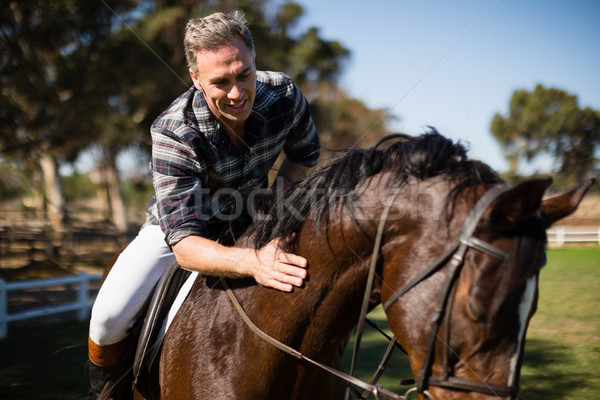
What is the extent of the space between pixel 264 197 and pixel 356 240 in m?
0.67

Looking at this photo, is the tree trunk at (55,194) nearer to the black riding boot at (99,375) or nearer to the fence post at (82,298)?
the fence post at (82,298)

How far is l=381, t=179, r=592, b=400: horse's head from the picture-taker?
1.40m

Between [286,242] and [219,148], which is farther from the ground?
[219,148]

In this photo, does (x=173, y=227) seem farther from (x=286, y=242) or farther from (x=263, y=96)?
(x=263, y=96)

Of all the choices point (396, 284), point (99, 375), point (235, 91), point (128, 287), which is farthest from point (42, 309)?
point (396, 284)

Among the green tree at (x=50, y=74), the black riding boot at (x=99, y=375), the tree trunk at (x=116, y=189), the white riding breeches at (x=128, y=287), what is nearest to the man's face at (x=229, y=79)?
the white riding breeches at (x=128, y=287)

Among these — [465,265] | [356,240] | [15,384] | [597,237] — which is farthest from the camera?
[597,237]

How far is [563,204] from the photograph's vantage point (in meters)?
1.58

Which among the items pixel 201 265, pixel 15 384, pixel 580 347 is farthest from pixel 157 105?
pixel 201 265

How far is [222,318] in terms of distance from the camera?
2.15 meters

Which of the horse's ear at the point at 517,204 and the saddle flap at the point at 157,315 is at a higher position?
the horse's ear at the point at 517,204

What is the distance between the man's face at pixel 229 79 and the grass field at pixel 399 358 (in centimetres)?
224

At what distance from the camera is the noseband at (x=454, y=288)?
1435 millimetres

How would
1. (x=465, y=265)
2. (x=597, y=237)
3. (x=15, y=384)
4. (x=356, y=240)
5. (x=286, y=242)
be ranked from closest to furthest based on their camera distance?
1. (x=465, y=265)
2. (x=356, y=240)
3. (x=286, y=242)
4. (x=15, y=384)
5. (x=597, y=237)
